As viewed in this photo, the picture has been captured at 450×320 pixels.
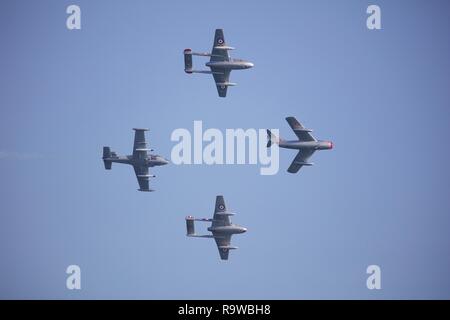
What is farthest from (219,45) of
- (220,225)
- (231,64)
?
(220,225)

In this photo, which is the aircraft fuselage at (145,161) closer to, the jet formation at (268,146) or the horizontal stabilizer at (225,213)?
the jet formation at (268,146)

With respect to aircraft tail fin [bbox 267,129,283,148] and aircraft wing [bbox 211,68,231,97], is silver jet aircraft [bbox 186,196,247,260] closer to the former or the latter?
aircraft tail fin [bbox 267,129,283,148]

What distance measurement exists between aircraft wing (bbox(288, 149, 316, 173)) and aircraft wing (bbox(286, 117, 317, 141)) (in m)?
1.64

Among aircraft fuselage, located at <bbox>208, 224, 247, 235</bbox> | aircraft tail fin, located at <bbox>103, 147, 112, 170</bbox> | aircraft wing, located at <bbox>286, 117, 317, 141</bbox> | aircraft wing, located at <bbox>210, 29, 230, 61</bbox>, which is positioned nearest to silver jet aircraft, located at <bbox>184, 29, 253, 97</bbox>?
aircraft wing, located at <bbox>210, 29, 230, 61</bbox>

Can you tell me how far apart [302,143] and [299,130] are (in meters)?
1.51

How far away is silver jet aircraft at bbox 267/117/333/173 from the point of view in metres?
107

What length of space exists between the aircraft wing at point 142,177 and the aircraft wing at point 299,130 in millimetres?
18899

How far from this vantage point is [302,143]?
107250 mm

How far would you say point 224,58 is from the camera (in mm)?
108688

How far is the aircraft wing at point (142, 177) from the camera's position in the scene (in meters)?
114
